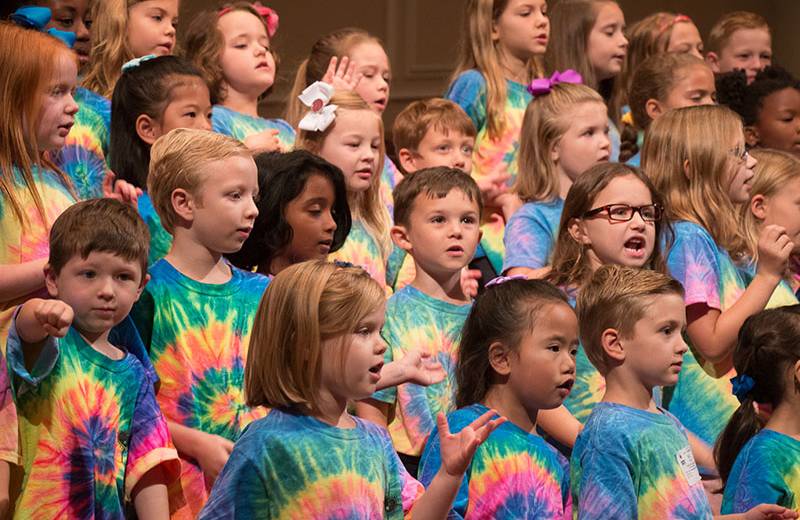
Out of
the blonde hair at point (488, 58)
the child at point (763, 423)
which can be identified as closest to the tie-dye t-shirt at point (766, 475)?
the child at point (763, 423)

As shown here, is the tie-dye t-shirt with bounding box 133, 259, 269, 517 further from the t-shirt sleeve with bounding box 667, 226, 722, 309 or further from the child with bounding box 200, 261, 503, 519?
the t-shirt sleeve with bounding box 667, 226, 722, 309

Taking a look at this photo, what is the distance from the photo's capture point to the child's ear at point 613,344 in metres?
3.40

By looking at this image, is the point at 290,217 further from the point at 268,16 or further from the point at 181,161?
the point at 268,16

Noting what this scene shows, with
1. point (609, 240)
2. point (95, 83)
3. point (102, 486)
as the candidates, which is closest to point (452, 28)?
point (95, 83)

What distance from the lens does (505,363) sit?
10.9 feet

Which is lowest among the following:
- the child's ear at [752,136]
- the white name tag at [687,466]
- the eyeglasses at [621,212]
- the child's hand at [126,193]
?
the white name tag at [687,466]

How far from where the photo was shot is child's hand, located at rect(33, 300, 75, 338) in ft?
9.59

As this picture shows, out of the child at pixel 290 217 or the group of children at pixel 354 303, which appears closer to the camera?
the group of children at pixel 354 303

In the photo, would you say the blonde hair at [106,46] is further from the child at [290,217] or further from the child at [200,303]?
the child at [200,303]

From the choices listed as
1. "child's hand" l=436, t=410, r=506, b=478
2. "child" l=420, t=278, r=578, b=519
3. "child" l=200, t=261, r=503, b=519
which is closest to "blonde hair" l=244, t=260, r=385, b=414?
"child" l=200, t=261, r=503, b=519

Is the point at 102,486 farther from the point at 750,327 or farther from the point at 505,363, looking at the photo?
the point at 750,327

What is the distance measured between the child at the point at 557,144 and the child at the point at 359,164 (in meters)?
0.43

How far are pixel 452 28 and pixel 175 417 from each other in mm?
4653

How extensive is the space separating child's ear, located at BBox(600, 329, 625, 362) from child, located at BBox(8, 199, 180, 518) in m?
1.03
